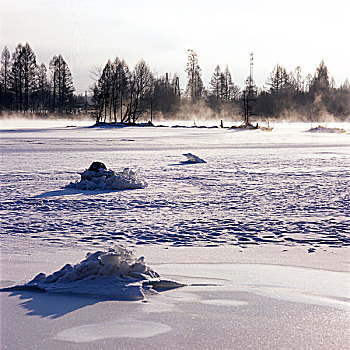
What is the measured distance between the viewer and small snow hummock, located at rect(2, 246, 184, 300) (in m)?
3.26

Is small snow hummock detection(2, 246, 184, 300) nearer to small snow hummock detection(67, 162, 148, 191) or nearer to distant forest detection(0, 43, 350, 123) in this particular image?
small snow hummock detection(67, 162, 148, 191)

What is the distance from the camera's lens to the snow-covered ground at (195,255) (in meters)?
2.68

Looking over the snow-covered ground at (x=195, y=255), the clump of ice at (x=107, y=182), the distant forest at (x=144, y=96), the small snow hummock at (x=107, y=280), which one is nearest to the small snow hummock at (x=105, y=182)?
the clump of ice at (x=107, y=182)

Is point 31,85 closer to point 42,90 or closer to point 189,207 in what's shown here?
point 42,90

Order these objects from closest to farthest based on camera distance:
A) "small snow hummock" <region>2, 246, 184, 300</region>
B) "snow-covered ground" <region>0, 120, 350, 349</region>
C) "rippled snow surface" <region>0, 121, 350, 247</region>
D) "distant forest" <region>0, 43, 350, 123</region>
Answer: "snow-covered ground" <region>0, 120, 350, 349</region> → "small snow hummock" <region>2, 246, 184, 300</region> → "rippled snow surface" <region>0, 121, 350, 247</region> → "distant forest" <region>0, 43, 350, 123</region>

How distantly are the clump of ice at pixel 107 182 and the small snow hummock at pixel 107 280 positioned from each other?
522 cm

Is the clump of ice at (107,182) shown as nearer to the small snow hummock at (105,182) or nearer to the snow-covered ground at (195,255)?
the small snow hummock at (105,182)

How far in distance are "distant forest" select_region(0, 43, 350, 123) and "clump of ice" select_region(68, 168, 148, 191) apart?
44.1 m

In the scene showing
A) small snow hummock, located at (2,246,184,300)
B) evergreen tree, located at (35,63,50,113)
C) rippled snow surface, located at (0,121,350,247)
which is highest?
evergreen tree, located at (35,63,50,113)

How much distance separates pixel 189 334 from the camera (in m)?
2.66

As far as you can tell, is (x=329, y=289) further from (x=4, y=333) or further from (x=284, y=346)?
(x=4, y=333)

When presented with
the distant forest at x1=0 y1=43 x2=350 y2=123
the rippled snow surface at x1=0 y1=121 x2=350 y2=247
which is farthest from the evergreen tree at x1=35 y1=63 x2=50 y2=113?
the rippled snow surface at x1=0 y1=121 x2=350 y2=247

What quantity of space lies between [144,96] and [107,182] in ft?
179

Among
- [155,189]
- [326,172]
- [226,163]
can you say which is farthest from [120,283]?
[226,163]
